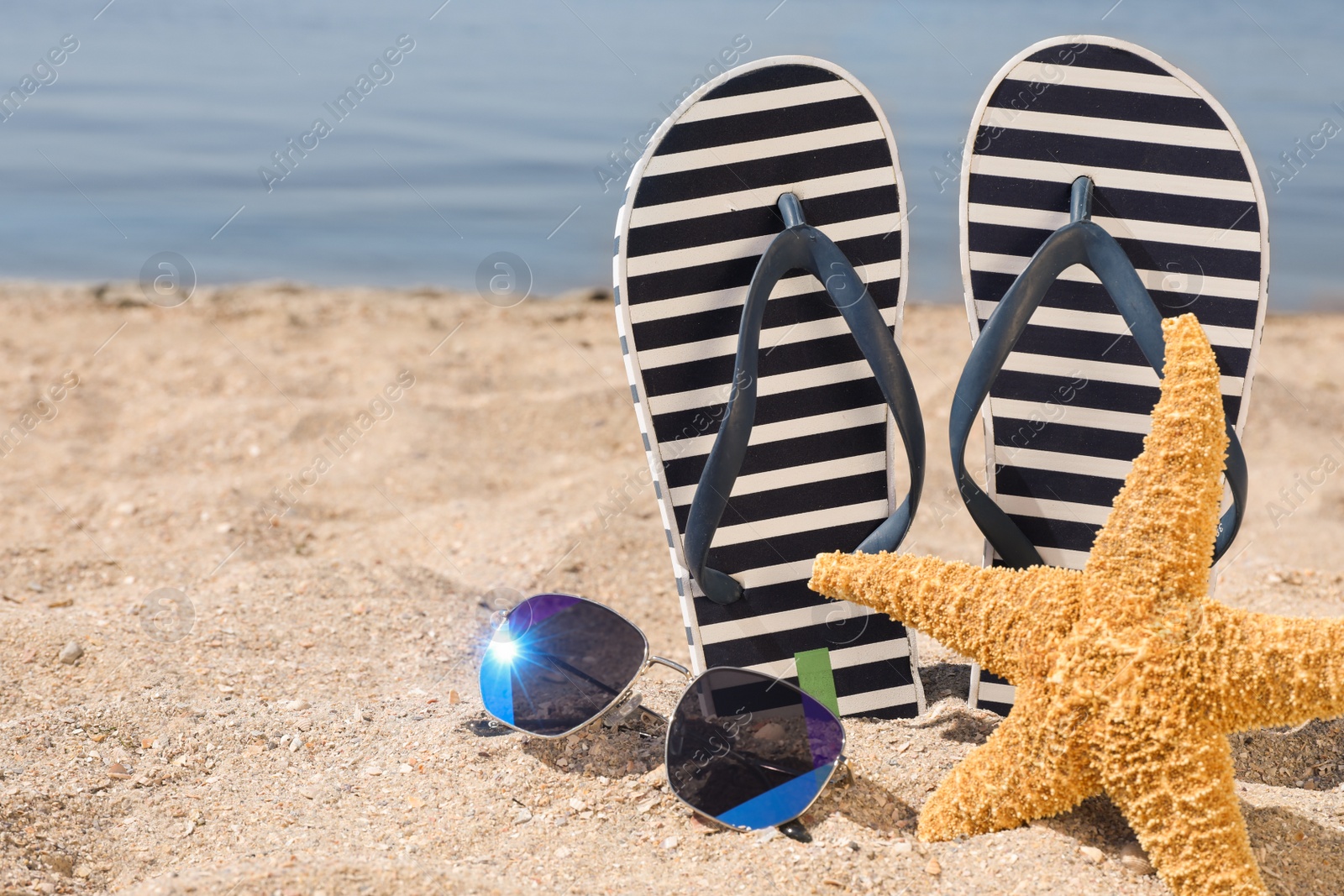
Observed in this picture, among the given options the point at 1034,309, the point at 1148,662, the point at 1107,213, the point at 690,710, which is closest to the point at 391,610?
the point at 690,710

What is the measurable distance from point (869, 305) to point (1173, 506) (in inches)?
27.9

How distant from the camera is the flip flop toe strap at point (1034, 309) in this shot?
6.36ft

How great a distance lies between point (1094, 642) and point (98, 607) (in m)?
2.64

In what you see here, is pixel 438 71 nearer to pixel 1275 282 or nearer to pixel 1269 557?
pixel 1275 282

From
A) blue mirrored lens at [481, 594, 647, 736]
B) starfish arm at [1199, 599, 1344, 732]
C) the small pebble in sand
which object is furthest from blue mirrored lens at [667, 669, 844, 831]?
starfish arm at [1199, 599, 1344, 732]

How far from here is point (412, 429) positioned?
14.5ft

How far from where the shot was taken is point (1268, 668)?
153 centimetres

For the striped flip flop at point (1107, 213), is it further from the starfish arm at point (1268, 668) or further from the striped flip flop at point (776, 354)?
the starfish arm at point (1268, 668)

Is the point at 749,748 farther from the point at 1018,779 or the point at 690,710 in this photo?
the point at 1018,779

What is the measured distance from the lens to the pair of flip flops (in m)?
2.16

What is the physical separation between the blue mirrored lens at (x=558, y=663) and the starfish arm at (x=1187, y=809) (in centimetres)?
99

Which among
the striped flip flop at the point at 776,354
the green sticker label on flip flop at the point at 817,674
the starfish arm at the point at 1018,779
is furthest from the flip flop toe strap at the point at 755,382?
the starfish arm at the point at 1018,779

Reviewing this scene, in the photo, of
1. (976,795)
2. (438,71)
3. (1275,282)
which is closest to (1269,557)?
(976,795)

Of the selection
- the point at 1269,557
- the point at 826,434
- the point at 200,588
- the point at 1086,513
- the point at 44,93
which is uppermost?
the point at 44,93
